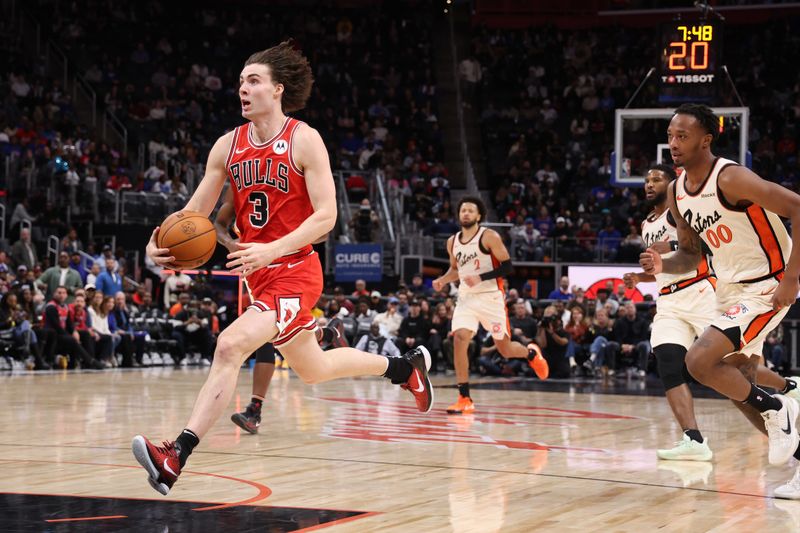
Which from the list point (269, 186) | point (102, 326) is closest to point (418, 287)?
point (102, 326)

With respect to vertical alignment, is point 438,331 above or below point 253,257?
below

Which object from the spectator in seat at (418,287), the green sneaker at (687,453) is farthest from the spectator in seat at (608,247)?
the green sneaker at (687,453)

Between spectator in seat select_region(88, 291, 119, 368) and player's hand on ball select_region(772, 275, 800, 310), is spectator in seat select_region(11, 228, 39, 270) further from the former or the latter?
player's hand on ball select_region(772, 275, 800, 310)

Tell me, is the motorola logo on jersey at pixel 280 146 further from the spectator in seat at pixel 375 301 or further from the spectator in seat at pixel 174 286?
the spectator in seat at pixel 174 286

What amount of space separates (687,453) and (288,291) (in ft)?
9.66

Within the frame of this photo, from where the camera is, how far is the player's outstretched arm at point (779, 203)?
5316 mm

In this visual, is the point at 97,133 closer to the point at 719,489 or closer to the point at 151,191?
the point at 151,191

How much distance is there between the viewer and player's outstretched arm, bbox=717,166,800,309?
5316mm

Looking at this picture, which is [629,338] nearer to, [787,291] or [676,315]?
[676,315]

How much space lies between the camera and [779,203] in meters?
5.37

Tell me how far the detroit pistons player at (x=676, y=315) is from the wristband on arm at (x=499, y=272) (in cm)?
253

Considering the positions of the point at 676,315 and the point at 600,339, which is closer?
the point at 676,315

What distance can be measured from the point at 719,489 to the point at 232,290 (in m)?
16.8

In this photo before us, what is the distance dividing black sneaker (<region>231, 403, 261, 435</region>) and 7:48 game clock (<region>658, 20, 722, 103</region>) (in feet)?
32.1
